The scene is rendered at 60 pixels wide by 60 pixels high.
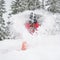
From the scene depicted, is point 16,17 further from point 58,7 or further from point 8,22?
point 58,7

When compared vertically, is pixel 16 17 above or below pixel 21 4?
below

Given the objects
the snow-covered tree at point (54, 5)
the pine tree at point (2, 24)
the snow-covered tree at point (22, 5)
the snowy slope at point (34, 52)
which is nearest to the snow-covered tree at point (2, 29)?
the pine tree at point (2, 24)

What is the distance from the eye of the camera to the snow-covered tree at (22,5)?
12.7 meters

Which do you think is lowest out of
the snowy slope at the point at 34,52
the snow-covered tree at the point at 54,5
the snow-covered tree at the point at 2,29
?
the snow-covered tree at the point at 2,29

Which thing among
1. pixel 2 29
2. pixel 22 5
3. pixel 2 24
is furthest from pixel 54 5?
pixel 2 29

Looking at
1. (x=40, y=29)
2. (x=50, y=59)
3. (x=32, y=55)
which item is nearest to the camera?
(x=50, y=59)

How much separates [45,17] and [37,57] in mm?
6786

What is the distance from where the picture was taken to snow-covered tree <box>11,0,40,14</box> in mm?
12672

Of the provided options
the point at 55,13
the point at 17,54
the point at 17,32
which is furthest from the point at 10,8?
the point at 17,54

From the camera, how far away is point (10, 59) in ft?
20.5

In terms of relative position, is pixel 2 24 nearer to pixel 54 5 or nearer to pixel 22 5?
pixel 22 5

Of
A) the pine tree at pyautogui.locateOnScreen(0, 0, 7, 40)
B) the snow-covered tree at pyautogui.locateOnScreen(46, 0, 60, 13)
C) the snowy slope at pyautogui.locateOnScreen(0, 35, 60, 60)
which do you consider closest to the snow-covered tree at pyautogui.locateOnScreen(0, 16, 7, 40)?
the pine tree at pyautogui.locateOnScreen(0, 0, 7, 40)

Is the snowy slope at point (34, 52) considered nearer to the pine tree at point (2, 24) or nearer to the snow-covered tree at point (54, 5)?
the pine tree at point (2, 24)

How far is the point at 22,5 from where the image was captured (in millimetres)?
12758
